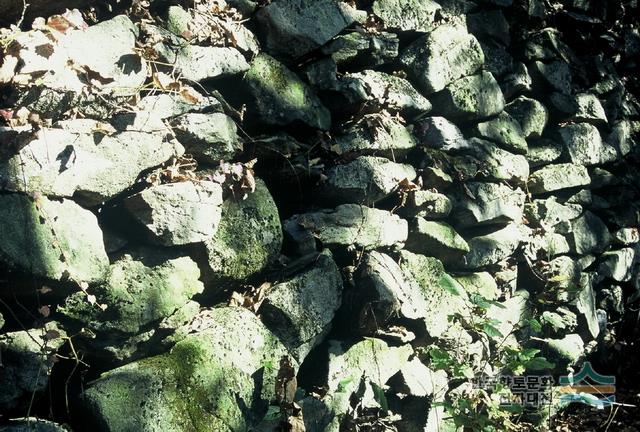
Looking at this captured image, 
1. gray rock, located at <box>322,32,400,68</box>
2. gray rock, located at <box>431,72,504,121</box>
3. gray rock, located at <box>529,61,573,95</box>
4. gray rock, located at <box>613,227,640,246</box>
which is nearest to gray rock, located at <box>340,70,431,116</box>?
gray rock, located at <box>322,32,400,68</box>

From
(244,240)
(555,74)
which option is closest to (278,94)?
(244,240)

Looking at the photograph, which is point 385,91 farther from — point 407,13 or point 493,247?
point 493,247

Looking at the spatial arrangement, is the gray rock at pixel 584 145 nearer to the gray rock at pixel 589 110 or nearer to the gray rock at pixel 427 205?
the gray rock at pixel 589 110

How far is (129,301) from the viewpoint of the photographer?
2404mm

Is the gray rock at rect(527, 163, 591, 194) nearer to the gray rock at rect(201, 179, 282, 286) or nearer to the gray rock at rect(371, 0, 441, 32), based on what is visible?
the gray rock at rect(371, 0, 441, 32)

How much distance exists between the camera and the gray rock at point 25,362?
2.10 m

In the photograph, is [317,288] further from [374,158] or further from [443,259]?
[443,259]

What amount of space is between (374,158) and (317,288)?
2.90 ft

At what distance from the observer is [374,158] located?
357 cm

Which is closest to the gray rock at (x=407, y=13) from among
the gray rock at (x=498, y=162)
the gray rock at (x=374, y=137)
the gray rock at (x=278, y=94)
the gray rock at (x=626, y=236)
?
the gray rock at (x=374, y=137)

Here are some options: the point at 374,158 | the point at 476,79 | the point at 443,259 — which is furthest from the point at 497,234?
the point at 374,158

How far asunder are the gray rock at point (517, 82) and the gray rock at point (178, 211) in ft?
9.64

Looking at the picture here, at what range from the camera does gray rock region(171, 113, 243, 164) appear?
2.67 meters

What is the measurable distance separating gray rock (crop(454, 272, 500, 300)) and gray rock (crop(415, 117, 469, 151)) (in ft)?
2.79
